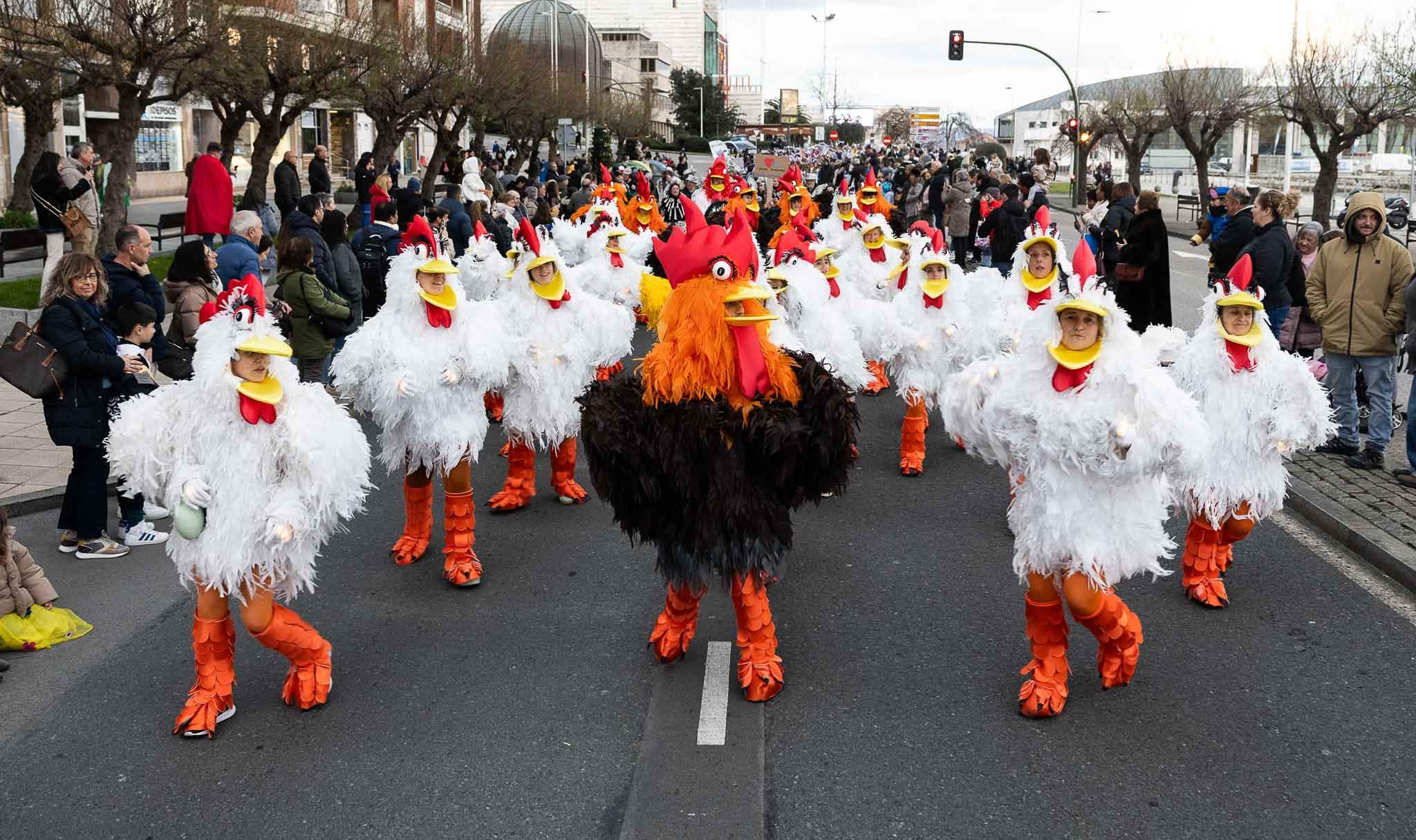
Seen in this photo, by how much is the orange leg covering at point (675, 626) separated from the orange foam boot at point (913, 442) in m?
3.92

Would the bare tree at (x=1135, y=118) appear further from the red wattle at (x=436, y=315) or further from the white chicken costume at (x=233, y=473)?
the white chicken costume at (x=233, y=473)

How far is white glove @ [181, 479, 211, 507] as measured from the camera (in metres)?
4.79

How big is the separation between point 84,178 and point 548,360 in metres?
10.5

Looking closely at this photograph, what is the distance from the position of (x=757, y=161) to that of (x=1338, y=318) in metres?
19.1

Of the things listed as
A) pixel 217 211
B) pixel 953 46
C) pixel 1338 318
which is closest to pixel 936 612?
pixel 1338 318

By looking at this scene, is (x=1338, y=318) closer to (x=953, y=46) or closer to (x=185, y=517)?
(x=185, y=517)

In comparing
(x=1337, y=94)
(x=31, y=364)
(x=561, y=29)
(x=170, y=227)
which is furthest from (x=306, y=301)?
(x=561, y=29)

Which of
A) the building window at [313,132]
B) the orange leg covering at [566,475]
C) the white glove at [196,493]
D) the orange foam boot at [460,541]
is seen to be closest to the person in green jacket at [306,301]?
the orange leg covering at [566,475]

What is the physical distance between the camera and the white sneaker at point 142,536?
300 inches

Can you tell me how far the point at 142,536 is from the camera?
7660 millimetres

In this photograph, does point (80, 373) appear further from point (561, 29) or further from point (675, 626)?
point (561, 29)

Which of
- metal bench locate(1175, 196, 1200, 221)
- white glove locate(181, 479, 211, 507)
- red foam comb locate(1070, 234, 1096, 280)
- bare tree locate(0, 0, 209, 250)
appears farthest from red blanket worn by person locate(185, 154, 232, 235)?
metal bench locate(1175, 196, 1200, 221)

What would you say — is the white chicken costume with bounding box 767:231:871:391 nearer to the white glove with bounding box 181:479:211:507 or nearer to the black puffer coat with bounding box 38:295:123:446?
the black puffer coat with bounding box 38:295:123:446

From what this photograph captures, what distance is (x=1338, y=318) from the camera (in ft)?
29.2
